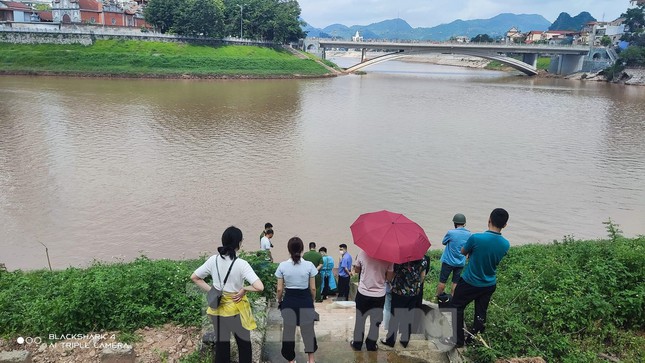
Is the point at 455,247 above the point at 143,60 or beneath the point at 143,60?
beneath

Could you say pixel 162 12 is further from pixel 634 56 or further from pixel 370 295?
pixel 370 295

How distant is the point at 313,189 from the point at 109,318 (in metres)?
9.61

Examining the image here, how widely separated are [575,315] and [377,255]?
2001 mm

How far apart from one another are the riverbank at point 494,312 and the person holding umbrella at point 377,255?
960 millimetres

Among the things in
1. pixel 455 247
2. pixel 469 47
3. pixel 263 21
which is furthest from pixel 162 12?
pixel 455 247

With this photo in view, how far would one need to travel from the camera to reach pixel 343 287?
705 cm

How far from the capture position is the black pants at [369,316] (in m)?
4.18

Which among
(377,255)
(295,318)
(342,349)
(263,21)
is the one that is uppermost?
(263,21)

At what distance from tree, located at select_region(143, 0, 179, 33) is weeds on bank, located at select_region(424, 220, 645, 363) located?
60.9 metres

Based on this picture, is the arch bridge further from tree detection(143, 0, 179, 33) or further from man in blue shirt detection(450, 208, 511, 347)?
man in blue shirt detection(450, 208, 511, 347)

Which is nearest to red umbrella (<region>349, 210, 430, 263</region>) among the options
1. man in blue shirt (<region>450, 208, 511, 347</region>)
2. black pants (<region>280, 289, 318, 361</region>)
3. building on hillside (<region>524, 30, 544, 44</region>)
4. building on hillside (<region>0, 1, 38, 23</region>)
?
man in blue shirt (<region>450, 208, 511, 347</region>)

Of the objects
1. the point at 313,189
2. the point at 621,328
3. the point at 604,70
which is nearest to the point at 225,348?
the point at 621,328

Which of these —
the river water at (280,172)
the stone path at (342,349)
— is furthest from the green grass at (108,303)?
the river water at (280,172)

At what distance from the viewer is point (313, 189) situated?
13.9 metres
